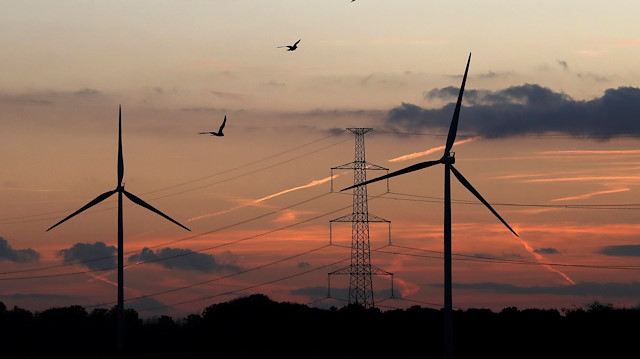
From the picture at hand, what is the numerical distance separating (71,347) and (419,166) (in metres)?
103

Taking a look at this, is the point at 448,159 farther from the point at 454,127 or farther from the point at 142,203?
the point at 142,203

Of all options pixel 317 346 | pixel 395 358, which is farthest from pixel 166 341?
pixel 395 358

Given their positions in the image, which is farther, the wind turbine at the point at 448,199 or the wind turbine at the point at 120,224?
the wind turbine at the point at 120,224

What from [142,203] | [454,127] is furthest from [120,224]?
[454,127]

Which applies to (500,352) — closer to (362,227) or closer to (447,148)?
(362,227)

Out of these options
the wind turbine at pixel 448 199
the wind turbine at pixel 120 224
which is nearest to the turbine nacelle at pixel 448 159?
the wind turbine at pixel 448 199

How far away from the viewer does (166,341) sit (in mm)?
199375

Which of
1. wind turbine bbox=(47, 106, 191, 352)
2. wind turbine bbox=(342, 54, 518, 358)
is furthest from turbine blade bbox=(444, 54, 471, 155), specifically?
wind turbine bbox=(47, 106, 191, 352)

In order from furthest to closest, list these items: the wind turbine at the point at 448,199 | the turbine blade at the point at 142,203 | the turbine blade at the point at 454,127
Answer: the turbine blade at the point at 142,203 < the turbine blade at the point at 454,127 < the wind turbine at the point at 448,199

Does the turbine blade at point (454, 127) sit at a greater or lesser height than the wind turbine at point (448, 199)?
greater

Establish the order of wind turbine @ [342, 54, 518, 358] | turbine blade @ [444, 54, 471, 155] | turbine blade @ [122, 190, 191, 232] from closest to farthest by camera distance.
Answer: wind turbine @ [342, 54, 518, 358], turbine blade @ [444, 54, 471, 155], turbine blade @ [122, 190, 191, 232]

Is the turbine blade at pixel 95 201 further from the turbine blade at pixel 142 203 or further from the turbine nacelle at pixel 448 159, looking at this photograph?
the turbine nacelle at pixel 448 159

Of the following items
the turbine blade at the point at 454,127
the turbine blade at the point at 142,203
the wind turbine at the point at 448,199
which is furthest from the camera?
the turbine blade at the point at 142,203

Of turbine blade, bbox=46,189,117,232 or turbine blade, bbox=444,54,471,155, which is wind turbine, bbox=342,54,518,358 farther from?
turbine blade, bbox=46,189,117,232
